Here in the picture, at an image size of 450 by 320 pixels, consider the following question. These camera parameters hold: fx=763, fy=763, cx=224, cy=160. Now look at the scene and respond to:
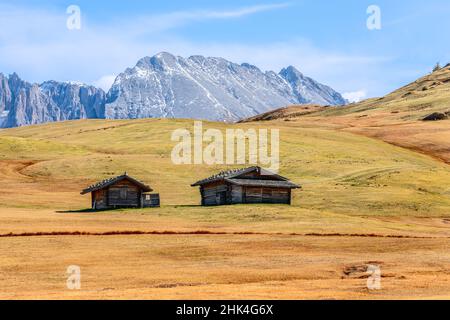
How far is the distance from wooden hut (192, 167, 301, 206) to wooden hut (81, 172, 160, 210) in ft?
20.3

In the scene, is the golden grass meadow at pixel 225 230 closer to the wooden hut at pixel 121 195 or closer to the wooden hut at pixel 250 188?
the wooden hut at pixel 121 195

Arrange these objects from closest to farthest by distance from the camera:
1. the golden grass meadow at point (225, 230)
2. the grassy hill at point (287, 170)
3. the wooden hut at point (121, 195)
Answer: the golden grass meadow at point (225, 230) → the wooden hut at point (121, 195) → the grassy hill at point (287, 170)

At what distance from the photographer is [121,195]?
2968 inches

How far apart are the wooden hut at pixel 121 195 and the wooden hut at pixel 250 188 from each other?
6191 mm

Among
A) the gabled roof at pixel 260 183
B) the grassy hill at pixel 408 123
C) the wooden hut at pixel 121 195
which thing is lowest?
the wooden hut at pixel 121 195

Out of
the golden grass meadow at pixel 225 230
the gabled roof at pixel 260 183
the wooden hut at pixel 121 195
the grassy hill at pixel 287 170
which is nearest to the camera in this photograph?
the golden grass meadow at pixel 225 230

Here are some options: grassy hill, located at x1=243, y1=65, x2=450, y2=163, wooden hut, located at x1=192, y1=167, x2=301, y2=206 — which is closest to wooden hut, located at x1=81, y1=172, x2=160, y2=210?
wooden hut, located at x1=192, y1=167, x2=301, y2=206

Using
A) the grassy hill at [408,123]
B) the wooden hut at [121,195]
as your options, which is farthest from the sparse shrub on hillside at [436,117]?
the wooden hut at [121,195]

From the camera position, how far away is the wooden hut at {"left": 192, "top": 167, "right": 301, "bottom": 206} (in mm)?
73938

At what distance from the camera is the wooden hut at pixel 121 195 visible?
74.4m

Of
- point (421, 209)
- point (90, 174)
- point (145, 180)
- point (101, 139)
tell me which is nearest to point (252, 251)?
point (421, 209)

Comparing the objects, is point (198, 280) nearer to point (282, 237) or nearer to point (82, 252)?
point (82, 252)

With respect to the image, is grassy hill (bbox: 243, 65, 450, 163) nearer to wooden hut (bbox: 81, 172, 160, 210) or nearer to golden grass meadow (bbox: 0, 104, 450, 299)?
golden grass meadow (bbox: 0, 104, 450, 299)
